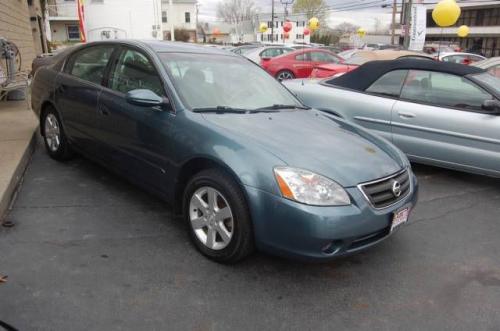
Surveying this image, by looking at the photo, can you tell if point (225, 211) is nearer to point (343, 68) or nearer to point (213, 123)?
point (213, 123)

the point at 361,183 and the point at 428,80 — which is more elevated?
the point at 428,80

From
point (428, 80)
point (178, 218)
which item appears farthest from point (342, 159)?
point (428, 80)

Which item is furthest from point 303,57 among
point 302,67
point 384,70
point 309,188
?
point 309,188

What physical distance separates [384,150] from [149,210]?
83.2 inches

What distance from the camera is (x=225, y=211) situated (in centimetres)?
315

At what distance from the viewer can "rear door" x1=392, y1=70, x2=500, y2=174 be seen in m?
4.93

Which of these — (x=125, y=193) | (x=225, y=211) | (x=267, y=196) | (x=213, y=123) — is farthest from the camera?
(x=125, y=193)

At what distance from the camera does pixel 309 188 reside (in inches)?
113

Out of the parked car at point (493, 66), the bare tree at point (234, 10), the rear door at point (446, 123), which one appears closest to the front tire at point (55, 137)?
the rear door at point (446, 123)

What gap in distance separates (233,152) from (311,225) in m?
0.73

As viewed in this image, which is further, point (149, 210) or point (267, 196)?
point (149, 210)

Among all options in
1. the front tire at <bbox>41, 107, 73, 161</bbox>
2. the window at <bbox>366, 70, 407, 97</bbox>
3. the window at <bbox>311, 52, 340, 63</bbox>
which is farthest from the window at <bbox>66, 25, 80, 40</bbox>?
the window at <bbox>366, 70, 407, 97</bbox>

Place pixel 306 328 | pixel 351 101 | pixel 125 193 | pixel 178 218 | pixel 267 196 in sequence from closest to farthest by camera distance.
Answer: pixel 306 328 < pixel 267 196 < pixel 178 218 < pixel 125 193 < pixel 351 101

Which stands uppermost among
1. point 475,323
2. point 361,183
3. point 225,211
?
point 361,183
